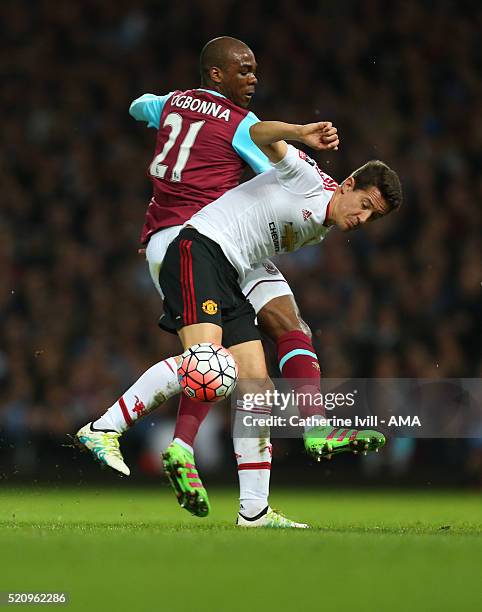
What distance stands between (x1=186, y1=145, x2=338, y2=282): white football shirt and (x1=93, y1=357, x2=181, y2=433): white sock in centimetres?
59

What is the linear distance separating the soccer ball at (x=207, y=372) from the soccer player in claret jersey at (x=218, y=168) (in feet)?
1.97

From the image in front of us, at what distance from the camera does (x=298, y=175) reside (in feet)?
19.0

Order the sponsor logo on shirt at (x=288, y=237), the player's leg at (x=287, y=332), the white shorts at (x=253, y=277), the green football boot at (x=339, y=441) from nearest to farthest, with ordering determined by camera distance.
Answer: the green football boot at (x=339, y=441)
the sponsor logo on shirt at (x=288, y=237)
the player's leg at (x=287, y=332)
the white shorts at (x=253, y=277)

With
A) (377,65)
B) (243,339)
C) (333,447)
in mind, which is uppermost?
(377,65)

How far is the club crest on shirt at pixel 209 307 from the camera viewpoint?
18.8ft

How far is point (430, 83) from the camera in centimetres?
1352

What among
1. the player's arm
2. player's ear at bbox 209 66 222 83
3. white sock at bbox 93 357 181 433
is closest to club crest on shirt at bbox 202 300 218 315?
white sock at bbox 93 357 181 433

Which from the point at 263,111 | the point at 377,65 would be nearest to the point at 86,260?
the point at 263,111

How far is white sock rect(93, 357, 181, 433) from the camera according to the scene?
6004mm

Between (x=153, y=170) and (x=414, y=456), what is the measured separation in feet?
18.2

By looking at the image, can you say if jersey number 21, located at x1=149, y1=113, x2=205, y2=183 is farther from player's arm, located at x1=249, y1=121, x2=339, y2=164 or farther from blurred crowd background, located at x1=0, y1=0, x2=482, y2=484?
blurred crowd background, located at x1=0, y1=0, x2=482, y2=484

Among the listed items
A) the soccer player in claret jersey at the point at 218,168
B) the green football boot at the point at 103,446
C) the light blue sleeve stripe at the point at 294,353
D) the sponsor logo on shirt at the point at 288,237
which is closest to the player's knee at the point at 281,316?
the soccer player in claret jersey at the point at 218,168

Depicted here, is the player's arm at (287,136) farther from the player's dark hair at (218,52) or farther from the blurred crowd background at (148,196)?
the blurred crowd background at (148,196)

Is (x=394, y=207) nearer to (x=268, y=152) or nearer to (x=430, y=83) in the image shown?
(x=268, y=152)
